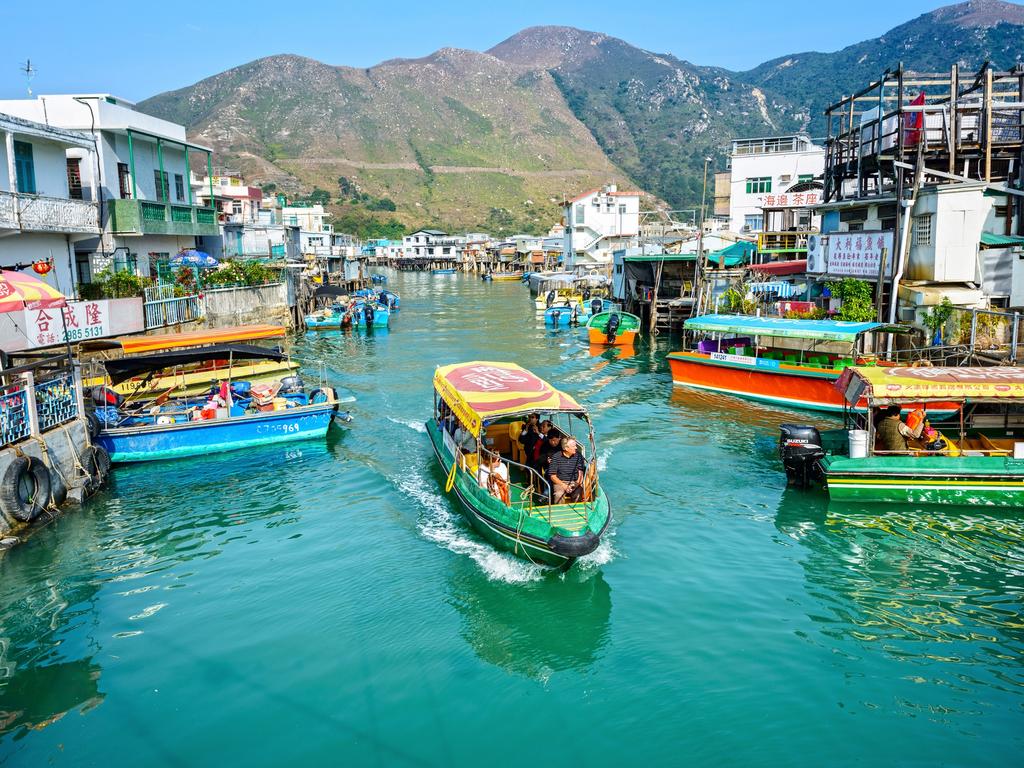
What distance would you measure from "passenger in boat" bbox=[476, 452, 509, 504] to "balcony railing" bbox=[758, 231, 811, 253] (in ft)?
107

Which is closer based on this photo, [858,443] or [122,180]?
[858,443]

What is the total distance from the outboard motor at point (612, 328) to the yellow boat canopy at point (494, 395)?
927 inches

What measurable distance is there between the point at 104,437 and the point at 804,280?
31725 millimetres

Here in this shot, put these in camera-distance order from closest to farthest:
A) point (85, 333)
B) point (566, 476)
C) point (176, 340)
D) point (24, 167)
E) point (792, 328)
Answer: point (566, 476) → point (176, 340) → point (85, 333) → point (792, 328) → point (24, 167)

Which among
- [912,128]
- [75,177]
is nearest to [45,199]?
[75,177]

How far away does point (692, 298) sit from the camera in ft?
149

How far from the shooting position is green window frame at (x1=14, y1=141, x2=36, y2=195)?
26.1m

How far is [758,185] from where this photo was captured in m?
60.0

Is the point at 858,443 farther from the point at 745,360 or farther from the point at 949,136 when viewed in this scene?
the point at 949,136

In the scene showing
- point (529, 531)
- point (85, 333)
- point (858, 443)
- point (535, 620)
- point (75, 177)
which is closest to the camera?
point (535, 620)

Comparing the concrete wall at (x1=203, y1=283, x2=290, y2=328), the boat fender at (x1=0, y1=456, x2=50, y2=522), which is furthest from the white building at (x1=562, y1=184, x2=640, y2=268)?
the boat fender at (x1=0, y1=456, x2=50, y2=522)

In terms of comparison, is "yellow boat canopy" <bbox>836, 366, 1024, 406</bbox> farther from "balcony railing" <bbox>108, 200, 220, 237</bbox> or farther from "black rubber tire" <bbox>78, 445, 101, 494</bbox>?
"balcony railing" <bbox>108, 200, 220, 237</bbox>

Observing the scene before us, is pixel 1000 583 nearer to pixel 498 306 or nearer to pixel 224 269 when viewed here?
pixel 224 269

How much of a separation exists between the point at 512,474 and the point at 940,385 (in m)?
9.22
